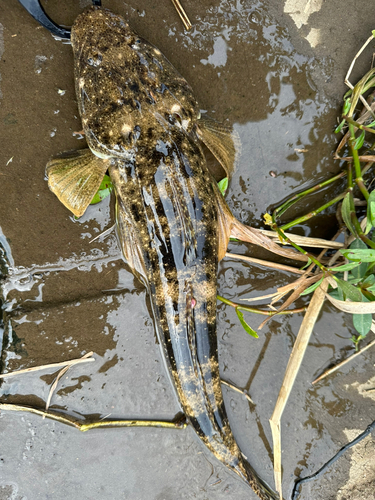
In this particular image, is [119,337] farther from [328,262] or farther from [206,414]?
[328,262]

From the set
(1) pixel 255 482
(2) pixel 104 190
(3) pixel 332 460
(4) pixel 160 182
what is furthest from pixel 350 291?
(2) pixel 104 190

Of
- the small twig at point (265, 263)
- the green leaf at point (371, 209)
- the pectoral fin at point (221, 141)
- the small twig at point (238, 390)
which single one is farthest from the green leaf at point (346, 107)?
the small twig at point (238, 390)

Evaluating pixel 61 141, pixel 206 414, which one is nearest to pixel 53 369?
pixel 206 414

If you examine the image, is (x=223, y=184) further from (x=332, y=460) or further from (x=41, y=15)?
Result: (x=332, y=460)

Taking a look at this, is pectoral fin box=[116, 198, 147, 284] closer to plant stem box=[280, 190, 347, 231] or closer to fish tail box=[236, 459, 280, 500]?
plant stem box=[280, 190, 347, 231]

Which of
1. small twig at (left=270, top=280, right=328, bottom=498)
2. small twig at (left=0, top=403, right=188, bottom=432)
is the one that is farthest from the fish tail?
small twig at (left=0, top=403, right=188, bottom=432)

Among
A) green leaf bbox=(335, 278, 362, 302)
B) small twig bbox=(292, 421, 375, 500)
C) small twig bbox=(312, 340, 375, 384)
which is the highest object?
green leaf bbox=(335, 278, 362, 302)

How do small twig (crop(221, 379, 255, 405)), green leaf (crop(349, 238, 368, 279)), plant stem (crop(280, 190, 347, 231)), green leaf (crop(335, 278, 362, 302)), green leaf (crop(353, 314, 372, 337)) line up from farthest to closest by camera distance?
small twig (crop(221, 379, 255, 405))
plant stem (crop(280, 190, 347, 231))
green leaf (crop(353, 314, 372, 337))
green leaf (crop(349, 238, 368, 279))
green leaf (crop(335, 278, 362, 302))
